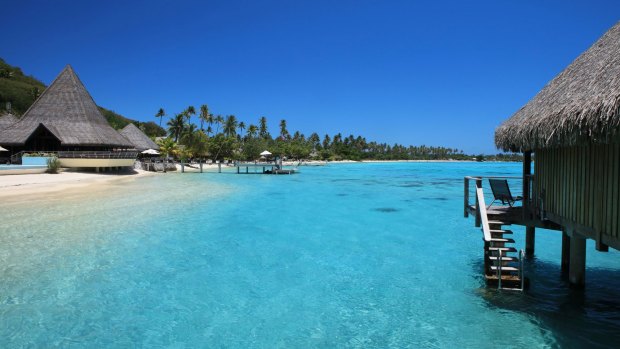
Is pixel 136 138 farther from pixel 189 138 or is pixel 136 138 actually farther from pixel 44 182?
pixel 44 182

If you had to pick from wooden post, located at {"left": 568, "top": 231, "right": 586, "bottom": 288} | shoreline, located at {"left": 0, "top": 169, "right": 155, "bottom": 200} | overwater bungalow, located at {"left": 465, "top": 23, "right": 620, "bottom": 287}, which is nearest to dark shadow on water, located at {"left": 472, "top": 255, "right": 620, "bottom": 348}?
wooden post, located at {"left": 568, "top": 231, "right": 586, "bottom": 288}

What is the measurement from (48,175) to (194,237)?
21821 mm

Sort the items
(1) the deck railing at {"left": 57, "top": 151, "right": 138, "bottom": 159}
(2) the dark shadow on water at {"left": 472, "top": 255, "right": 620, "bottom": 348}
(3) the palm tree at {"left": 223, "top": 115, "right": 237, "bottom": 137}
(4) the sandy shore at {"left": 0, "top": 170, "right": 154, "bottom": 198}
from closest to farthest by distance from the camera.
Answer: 1. (2) the dark shadow on water at {"left": 472, "top": 255, "right": 620, "bottom": 348}
2. (4) the sandy shore at {"left": 0, "top": 170, "right": 154, "bottom": 198}
3. (1) the deck railing at {"left": 57, "top": 151, "right": 138, "bottom": 159}
4. (3) the palm tree at {"left": 223, "top": 115, "right": 237, "bottom": 137}

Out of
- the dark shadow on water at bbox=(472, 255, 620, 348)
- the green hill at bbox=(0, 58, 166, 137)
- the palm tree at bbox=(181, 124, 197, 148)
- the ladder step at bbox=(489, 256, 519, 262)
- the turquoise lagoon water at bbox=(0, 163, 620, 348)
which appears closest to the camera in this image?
the dark shadow on water at bbox=(472, 255, 620, 348)

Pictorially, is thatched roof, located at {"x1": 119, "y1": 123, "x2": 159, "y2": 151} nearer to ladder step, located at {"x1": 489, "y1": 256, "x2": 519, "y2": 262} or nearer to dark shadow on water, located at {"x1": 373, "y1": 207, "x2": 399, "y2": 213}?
dark shadow on water, located at {"x1": 373, "y1": 207, "x2": 399, "y2": 213}

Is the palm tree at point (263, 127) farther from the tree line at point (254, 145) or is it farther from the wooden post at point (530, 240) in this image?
the wooden post at point (530, 240)

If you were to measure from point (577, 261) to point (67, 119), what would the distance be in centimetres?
3881

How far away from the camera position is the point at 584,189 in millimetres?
5418

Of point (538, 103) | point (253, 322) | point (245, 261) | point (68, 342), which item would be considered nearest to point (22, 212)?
point (245, 261)

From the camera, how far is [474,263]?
9.12 meters

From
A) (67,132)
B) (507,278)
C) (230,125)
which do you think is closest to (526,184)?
(507,278)

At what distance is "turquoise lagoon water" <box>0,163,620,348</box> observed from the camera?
5469 millimetres

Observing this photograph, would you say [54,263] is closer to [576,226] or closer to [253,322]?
[253,322]

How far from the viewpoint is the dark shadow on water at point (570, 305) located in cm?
537
